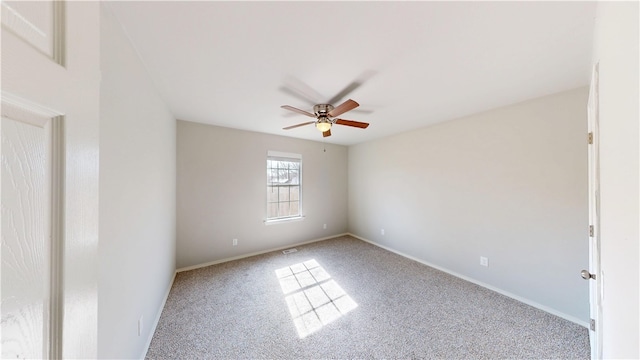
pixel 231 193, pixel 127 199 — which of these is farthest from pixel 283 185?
pixel 127 199

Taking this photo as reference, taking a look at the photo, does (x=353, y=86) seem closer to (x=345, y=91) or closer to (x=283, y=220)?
(x=345, y=91)

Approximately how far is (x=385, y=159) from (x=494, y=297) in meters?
2.46

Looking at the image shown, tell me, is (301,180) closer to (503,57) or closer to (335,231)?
(335,231)

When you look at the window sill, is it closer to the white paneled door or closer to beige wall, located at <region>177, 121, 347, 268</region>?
beige wall, located at <region>177, 121, 347, 268</region>

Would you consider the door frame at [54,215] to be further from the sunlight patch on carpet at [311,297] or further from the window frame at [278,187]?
the window frame at [278,187]

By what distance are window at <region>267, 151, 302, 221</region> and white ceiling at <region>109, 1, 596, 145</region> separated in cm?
166

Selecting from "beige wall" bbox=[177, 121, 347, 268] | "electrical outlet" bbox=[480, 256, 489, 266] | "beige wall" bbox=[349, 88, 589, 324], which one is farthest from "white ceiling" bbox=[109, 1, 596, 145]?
"electrical outlet" bbox=[480, 256, 489, 266]

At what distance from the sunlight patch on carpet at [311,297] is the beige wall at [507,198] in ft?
5.45

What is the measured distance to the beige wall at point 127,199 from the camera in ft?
3.49

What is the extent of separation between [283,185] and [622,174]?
380cm

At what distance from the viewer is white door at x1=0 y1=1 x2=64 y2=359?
306 mm

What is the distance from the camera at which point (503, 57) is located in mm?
1503

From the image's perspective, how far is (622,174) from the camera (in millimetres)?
606

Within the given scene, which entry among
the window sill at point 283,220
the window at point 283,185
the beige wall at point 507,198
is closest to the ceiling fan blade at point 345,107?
the beige wall at point 507,198
